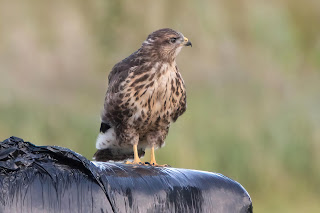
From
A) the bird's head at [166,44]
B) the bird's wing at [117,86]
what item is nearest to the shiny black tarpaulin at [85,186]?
the bird's wing at [117,86]

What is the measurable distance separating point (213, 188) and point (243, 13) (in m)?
8.09

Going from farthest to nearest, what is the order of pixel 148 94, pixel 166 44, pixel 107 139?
1. pixel 107 139
2. pixel 166 44
3. pixel 148 94

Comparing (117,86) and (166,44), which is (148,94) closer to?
(117,86)

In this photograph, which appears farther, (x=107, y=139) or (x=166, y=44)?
(x=107, y=139)

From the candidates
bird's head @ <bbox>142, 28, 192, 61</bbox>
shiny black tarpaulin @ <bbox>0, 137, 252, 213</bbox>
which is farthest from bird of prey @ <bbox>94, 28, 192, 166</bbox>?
shiny black tarpaulin @ <bbox>0, 137, 252, 213</bbox>

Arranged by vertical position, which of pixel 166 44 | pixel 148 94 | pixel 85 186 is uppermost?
→ pixel 166 44

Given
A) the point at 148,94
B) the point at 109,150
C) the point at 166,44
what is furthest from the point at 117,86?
the point at 109,150

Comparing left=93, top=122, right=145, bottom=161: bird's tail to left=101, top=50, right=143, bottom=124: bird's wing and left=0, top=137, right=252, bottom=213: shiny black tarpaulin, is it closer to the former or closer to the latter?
left=101, top=50, right=143, bottom=124: bird's wing

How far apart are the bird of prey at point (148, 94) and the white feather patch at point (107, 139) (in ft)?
0.13

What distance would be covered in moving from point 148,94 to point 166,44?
0.36 meters

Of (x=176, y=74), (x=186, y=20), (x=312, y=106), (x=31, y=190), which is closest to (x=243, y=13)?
(x=186, y=20)

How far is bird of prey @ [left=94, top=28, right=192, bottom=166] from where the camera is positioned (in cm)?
499

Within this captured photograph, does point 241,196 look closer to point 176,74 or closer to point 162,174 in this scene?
point 162,174

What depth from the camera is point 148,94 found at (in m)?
4.97
